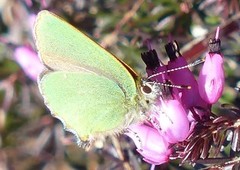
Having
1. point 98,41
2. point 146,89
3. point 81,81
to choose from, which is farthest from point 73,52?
point 98,41

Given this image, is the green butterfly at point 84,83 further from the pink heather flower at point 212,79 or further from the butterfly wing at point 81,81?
the pink heather flower at point 212,79

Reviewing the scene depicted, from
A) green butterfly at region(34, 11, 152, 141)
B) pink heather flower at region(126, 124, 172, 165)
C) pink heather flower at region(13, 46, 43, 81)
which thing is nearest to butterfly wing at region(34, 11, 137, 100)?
green butterfly at region(34, 11, 152, 141)

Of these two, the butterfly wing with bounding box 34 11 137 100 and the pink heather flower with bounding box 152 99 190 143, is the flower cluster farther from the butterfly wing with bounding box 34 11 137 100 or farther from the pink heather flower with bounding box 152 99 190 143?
the butterfly wing with bounding box 34 11 137 100

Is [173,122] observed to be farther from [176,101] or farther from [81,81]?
[81,81]

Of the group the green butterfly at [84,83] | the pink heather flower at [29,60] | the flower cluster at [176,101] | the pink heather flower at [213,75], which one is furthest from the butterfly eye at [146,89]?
the pink heather flower at [29,60]

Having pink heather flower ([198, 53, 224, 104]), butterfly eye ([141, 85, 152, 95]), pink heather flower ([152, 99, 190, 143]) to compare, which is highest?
pink heather flower ([198, 53, 224, 104])

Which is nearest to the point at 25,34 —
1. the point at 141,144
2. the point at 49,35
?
the point at 49,35

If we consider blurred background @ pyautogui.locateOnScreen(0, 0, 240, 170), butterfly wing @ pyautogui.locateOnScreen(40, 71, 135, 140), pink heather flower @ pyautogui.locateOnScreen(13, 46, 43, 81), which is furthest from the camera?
pink heather flower @ pyautogui.locateOnScreen(13, 46, 43, 81)
